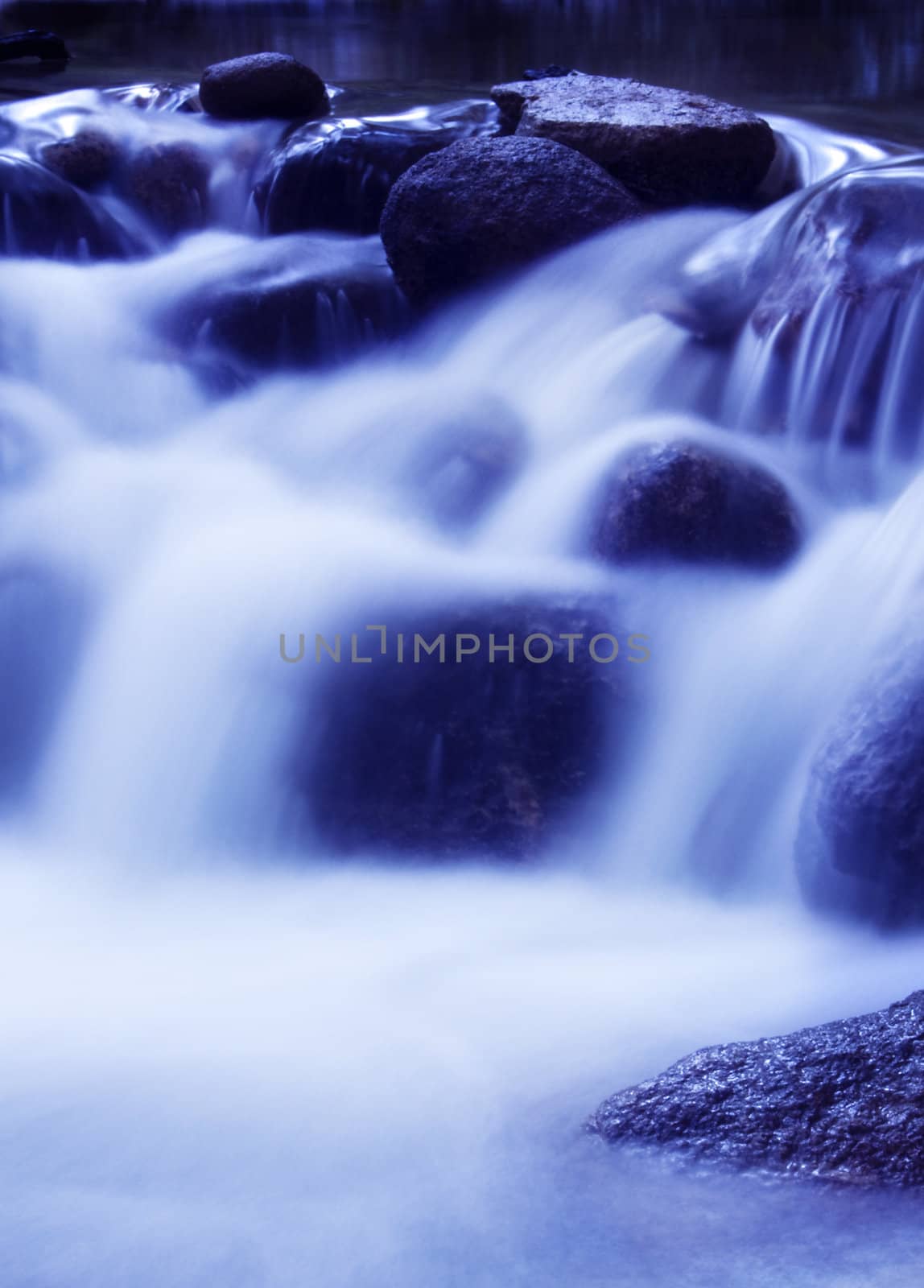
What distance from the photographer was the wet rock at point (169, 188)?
6.68m

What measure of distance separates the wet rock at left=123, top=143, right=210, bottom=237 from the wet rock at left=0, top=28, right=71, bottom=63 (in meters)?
4.09

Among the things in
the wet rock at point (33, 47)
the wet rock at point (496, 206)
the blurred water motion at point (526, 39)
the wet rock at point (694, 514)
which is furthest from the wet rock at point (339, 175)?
the wet rock at point (33, 47)

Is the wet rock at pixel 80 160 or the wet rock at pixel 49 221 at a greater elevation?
the wet rock at pixel 80 160

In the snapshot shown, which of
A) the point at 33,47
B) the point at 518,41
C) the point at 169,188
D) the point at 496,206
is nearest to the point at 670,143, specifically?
the point at 496,206

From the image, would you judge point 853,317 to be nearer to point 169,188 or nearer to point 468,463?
point 468,463

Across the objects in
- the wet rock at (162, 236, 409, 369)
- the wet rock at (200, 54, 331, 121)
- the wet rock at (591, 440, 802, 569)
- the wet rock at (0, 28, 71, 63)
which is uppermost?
the wet rock at (0, 28, 71, 63)

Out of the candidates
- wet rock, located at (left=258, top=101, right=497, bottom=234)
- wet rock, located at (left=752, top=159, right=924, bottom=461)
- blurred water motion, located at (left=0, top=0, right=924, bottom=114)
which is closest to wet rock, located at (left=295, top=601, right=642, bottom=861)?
wet rock, located at (left=752, top=159, right=924, bottom=461)

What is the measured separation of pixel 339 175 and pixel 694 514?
11.9 feet

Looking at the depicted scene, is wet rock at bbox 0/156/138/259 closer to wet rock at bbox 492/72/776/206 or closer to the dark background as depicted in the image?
wet rock at bbox 492/72/776/206

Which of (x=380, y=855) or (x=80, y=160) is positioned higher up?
(x=80, y=160)

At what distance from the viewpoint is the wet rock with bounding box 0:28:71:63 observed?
391 inches

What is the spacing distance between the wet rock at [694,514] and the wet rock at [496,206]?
1.97 metres

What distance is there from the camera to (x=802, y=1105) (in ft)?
6.61

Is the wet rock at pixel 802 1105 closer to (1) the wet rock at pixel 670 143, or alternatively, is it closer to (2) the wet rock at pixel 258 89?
(1) the wet rock at pixel 670 143
